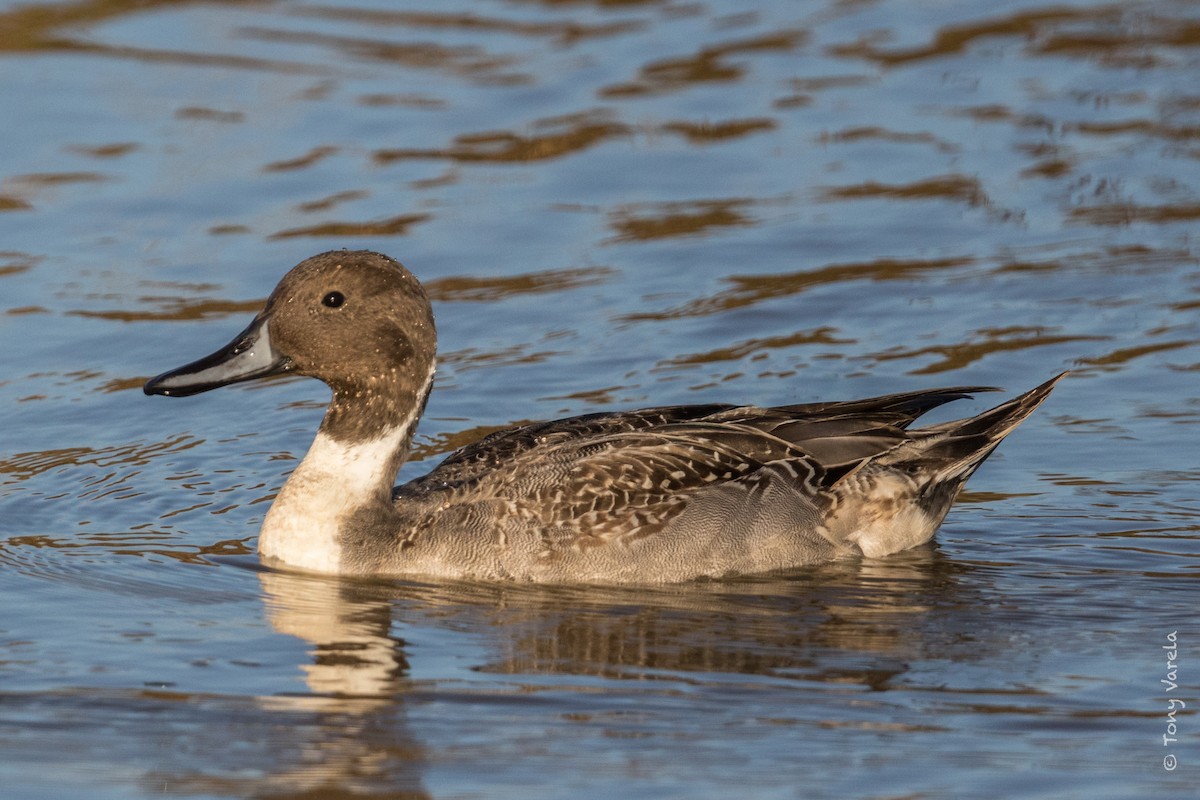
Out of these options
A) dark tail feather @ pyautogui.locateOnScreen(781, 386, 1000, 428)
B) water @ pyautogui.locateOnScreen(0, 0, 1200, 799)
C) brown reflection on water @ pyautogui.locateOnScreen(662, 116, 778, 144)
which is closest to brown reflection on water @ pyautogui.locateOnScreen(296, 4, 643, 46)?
water @ pyautogui.locateOnScreen(0, 0, 1200, 799)

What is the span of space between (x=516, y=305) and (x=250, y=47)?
5.94 m

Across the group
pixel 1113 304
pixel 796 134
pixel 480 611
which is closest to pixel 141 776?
pixel 480 611

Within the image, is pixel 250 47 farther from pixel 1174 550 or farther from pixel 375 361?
pixel 1174 550

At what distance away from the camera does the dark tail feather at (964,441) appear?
9055 mm

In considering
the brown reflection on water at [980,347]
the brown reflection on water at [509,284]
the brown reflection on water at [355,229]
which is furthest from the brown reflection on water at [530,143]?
the brown reflection on water at [980,347]

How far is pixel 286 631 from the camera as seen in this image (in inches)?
308

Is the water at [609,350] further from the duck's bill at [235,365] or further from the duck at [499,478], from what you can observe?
the duck's bill at [235,365]

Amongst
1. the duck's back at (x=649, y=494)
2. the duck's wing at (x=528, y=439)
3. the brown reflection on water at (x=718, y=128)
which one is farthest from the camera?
the brown reflection on water at (x=718, y=128)

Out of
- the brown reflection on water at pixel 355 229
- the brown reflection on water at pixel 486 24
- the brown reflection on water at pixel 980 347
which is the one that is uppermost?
the brown reflection on water at pixel 486 24

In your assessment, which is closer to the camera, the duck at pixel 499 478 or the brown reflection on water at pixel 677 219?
the duck at pixel 499 478

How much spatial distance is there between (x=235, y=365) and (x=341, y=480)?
2.15ft

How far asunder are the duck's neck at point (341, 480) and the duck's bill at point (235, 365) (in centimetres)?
33

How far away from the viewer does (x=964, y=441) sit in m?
9.08

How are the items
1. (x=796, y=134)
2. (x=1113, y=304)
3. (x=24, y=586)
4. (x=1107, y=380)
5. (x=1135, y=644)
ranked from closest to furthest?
(x=1135, y=644), (x=24, y=586), (x=1107, y=380), (x=1113, y=304), (x=796, y=134)
